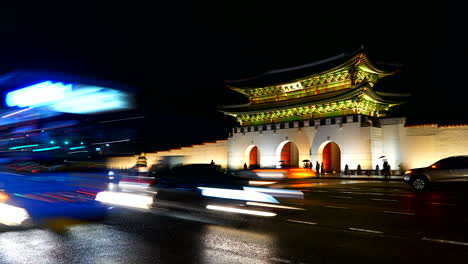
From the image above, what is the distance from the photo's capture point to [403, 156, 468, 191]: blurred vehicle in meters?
13.6

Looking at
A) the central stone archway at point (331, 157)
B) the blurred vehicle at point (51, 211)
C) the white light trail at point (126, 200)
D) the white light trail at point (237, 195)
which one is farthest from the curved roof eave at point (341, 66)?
the blurred vehicle at point (51, 211)

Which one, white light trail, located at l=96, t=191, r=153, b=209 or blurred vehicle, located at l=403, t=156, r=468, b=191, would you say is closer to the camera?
white light trail, located at l=96, t=191, r=153, b=209

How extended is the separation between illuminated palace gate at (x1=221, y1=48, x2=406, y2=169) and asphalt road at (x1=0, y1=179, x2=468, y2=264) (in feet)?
78.0

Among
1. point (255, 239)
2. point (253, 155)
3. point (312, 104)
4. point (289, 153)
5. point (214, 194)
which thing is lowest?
point (255, 239)

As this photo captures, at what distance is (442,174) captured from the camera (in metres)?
13.9

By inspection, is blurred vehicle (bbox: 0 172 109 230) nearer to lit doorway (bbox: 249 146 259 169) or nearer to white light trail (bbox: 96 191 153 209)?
white light trail (bbox: 96 191 153 209)

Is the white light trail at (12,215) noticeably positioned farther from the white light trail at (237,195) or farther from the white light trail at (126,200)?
the white light trail at (237,195)

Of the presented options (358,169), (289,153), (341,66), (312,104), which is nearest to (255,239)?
(358,169)

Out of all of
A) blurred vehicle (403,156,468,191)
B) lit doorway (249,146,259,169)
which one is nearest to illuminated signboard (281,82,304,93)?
lit doorway (249,146,259,169)

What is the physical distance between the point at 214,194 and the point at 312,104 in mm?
24016

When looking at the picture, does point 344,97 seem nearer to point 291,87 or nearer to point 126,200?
point 291,87

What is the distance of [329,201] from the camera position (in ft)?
38.2

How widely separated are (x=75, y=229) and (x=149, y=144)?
58645mm

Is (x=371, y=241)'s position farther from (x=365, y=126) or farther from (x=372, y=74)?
(x=372, y=74)
